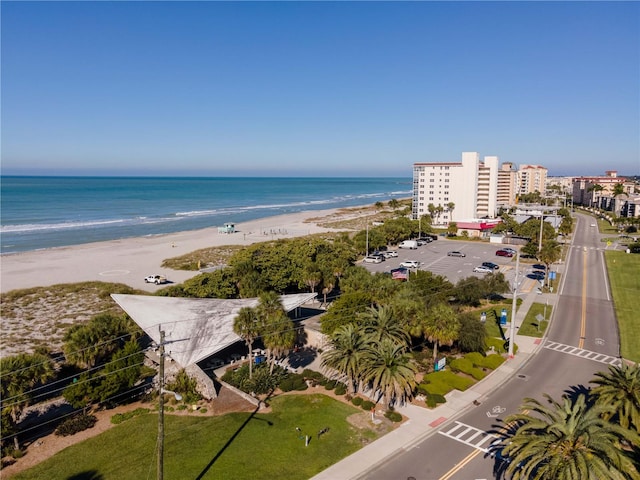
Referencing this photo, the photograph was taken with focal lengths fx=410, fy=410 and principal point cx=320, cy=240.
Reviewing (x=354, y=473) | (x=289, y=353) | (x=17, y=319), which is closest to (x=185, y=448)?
(x=354, y=473)

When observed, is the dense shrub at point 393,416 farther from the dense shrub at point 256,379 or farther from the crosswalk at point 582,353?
the crosswalk at point 582,353

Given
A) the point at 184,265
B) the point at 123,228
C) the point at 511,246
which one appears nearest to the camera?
the point at 184,265

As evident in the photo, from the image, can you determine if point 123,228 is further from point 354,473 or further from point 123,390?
point 354,473

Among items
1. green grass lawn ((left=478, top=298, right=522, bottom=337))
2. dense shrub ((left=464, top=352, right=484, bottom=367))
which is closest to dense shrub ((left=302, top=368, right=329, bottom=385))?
dense shrub ((left=464, top=352, right=484, bottom=367))

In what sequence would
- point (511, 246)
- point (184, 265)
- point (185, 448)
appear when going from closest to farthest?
point (185, 448) < point (184, 265) < point (511, 246)

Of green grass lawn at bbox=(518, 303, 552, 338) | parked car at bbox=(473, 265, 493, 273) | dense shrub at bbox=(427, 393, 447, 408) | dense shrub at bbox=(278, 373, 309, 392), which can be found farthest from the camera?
parked car at bbox=(473, 265, 493, 273)

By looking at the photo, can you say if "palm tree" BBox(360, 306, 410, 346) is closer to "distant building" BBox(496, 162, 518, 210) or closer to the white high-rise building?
the white high-rise building

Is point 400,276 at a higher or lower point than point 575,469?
lower
